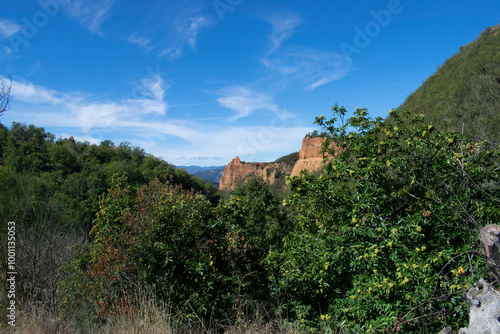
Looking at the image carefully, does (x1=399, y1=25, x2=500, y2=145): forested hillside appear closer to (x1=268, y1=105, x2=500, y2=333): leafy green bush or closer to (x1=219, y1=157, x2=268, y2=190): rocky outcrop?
(x1=268, y1=105, x2=500, y2=333): leafy green bush

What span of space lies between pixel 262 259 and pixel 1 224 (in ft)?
18.0

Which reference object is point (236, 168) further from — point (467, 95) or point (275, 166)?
point (467, 95)

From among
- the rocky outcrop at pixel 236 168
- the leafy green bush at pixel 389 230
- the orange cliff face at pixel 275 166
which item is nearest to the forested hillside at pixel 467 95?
the leafy green bush at pixel 389 230

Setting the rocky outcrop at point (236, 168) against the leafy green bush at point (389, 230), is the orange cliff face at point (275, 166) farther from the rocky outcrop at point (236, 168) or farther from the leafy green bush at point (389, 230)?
the leafy green bush at point (389, 230)

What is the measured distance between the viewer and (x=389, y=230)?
390 cm

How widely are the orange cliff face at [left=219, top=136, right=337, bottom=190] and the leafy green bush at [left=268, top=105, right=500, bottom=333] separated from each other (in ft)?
47.2

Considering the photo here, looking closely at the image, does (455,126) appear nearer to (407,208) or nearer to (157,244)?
(407,208)

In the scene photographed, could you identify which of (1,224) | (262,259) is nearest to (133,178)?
(1,224)

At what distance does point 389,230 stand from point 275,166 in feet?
276

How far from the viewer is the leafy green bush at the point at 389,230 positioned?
11.2ft

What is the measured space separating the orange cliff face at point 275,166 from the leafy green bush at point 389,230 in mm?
14376

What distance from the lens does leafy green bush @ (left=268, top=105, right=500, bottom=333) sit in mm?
3408

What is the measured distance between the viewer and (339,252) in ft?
13.3

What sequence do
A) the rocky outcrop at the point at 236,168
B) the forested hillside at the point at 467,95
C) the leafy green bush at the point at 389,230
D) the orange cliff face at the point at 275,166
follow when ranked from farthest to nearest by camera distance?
the rocky outcrop at the point at 236,168
the orange cliff face at the point at 275,166
the forested hillside at the point at 467,95
the leafy green bush at the point at 389,230
